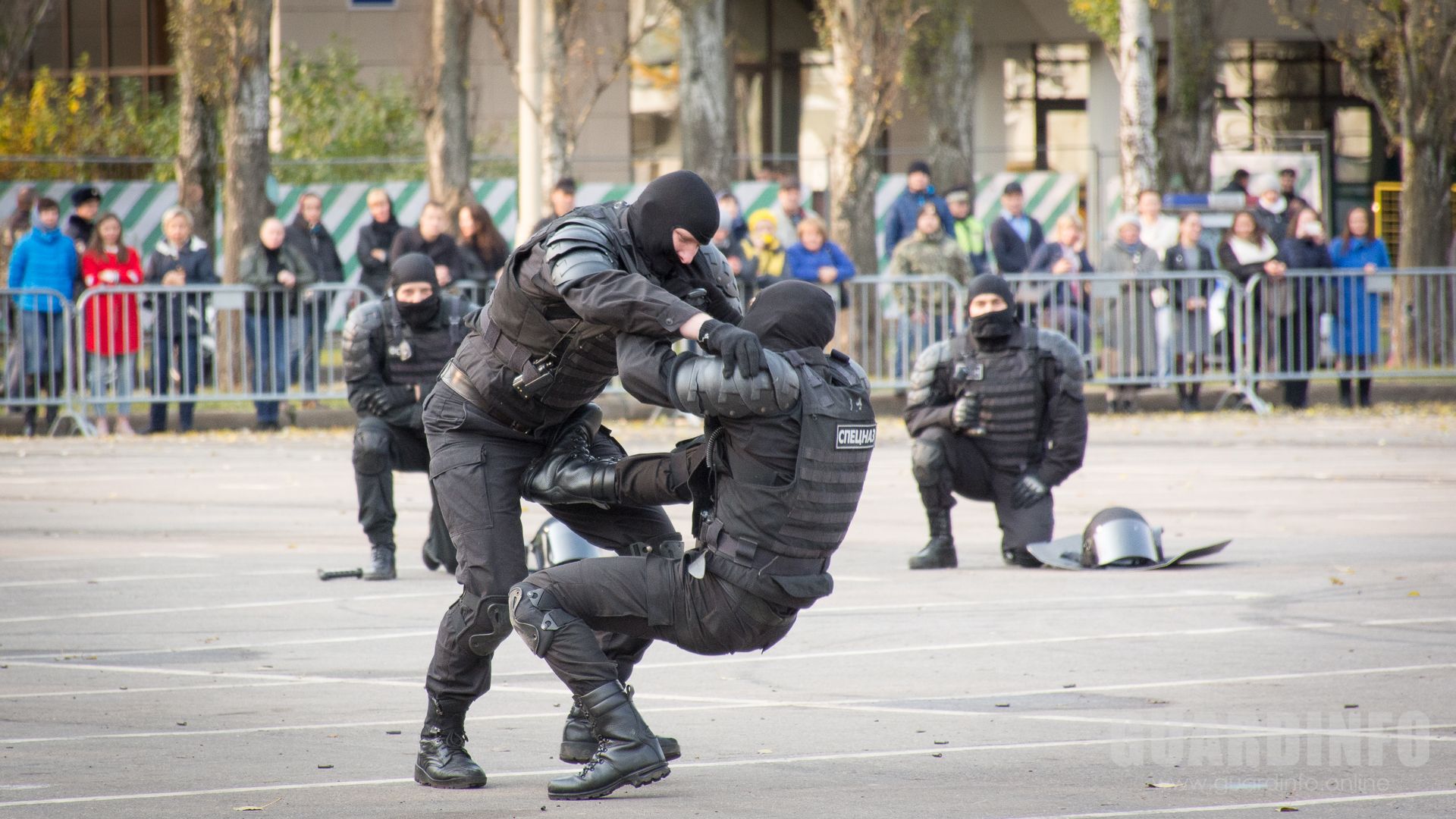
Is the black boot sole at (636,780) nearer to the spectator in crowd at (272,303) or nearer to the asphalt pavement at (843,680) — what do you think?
the asphalt pavement at (843,680)

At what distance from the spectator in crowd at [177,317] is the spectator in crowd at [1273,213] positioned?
10.2m

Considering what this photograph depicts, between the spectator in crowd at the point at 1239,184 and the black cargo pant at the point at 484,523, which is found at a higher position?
the spectator in crowd at the point at 1239,184

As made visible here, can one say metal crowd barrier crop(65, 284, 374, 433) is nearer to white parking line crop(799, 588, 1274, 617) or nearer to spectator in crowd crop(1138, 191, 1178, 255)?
spectator in crowd crop(1138, 191, 1178, 255)

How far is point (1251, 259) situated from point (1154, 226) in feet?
3.74

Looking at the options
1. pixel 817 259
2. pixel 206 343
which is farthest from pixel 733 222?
pixel 206 343

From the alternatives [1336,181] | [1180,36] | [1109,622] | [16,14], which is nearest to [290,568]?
[1109,622]

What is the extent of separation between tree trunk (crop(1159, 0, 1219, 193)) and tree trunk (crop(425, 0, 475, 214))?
829cm

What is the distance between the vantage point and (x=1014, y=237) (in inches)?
650

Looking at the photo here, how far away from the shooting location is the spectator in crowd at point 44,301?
49.4 ft

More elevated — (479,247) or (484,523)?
(479,247)

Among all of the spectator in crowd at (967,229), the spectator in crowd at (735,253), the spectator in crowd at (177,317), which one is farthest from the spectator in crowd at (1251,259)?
the spectator in crowd at (177,317)

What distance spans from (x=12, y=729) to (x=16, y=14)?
16.1 meters

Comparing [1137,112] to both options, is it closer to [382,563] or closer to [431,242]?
[431,242]

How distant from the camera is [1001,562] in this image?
906 centimetres
